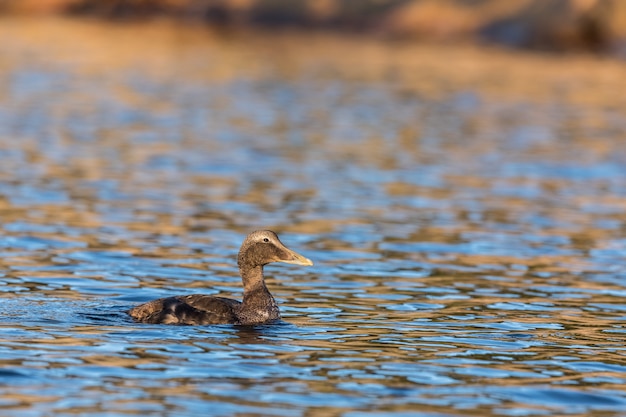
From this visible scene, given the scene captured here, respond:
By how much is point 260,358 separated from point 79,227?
26.3 feet

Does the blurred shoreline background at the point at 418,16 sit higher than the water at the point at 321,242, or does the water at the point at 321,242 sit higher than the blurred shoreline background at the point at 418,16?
the blurred shoreline background at the point at 418,16

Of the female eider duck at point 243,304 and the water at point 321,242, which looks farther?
the female eider duck at point 243,304

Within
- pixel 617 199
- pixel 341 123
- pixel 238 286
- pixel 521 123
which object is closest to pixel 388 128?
pixel 341 123

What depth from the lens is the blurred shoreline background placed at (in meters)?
58.9

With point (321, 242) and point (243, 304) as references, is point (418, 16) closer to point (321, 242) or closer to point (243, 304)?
point (321, 242)

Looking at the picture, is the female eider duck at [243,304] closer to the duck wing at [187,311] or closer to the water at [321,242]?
the duck wing at [187,311]

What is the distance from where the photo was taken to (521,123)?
1432 inches

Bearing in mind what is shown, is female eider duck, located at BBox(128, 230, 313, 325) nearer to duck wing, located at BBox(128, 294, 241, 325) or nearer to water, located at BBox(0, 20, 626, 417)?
duck wing, located at BBox(128, 294, 241, 325)

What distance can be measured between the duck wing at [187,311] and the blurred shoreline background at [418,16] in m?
45.4

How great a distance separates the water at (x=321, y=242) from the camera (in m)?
11.5

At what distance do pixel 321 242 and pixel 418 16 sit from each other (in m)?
46.3

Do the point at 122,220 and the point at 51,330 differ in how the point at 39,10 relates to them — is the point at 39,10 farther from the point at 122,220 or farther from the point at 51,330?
the point at 51,330

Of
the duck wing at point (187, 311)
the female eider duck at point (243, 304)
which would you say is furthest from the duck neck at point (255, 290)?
the duck wing at point (187, 311)

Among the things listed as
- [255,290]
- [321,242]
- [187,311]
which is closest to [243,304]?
[255,290]
